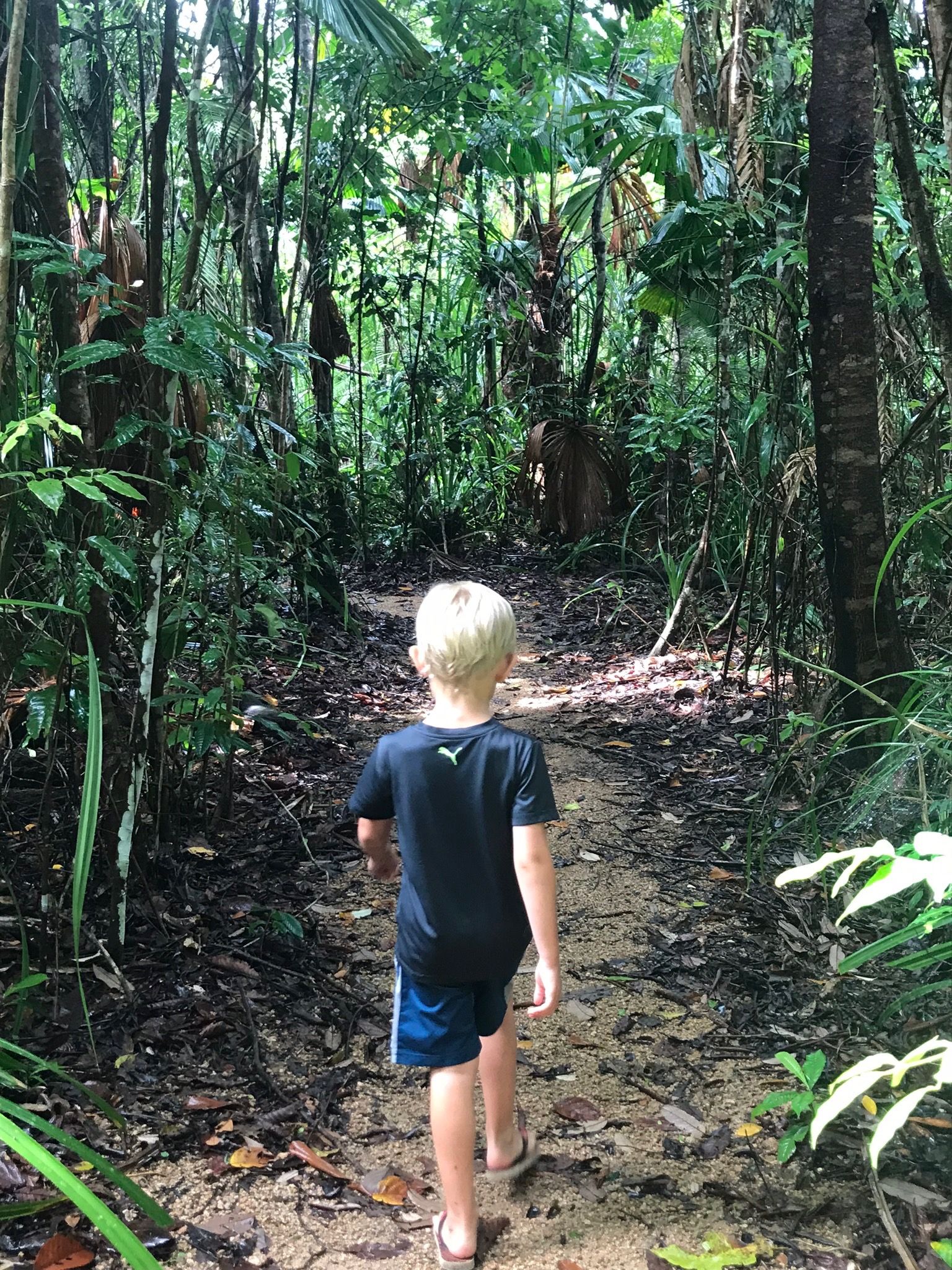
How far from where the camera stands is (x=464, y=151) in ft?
27.1

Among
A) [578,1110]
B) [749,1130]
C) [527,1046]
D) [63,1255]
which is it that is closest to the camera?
[63,1255]

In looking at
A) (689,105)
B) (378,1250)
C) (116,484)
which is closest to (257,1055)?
(378,1250)

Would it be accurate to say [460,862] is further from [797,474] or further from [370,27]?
[370,27]

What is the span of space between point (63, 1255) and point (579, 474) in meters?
7.64

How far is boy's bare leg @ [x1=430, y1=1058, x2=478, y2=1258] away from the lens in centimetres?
179

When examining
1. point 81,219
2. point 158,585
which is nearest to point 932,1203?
point 158,585

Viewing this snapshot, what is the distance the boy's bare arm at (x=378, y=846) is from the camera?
1.93 m

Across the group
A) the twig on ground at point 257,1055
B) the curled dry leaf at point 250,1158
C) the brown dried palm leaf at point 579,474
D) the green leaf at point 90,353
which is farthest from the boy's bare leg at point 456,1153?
the brown dried palm leaf at point 579,474

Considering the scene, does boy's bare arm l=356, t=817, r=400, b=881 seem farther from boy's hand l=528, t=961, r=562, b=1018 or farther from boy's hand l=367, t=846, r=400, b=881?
boy's hand l=528, t=961, r=562, b=1018

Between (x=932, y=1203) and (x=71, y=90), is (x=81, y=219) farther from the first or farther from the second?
(x=932, y=1203)

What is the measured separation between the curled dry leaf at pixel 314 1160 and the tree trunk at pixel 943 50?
3070 mm

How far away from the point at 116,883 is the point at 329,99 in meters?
5.94

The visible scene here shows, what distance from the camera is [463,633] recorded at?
5.87 feet

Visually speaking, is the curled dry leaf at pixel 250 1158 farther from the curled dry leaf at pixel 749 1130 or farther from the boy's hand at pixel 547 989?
the curled dry leaf at pixel 749 1130
